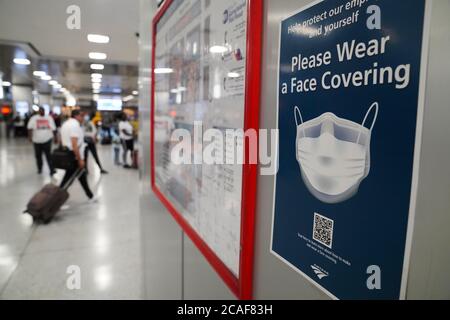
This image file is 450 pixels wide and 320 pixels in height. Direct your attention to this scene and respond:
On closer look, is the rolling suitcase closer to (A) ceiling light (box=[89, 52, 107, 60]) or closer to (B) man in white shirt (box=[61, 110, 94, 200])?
(B) man in white shirt (box=[61, 110, 94, 200])

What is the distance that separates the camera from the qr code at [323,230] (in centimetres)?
53

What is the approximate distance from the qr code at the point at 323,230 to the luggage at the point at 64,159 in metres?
4.50

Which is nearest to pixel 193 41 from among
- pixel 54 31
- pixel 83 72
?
pixel 54 31

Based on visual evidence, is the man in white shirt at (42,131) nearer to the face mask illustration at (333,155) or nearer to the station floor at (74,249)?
the station floor at (74,249)

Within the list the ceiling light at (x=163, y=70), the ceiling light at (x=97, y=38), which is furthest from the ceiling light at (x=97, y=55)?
the ceiling light at (x=163, y=70)

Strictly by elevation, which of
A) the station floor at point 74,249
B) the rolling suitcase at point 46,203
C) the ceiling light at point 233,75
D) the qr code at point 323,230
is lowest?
the station floor at point 74,249

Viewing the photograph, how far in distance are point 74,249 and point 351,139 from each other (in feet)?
11.3

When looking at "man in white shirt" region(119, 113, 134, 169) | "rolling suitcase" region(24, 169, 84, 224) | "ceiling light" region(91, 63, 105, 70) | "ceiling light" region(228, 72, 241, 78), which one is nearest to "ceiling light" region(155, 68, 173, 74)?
"ceiling light" region(228, 72, 241, 78)

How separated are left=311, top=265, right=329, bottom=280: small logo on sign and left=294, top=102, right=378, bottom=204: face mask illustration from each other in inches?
4.7

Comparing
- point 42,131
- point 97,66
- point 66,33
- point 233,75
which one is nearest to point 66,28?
point 66,33

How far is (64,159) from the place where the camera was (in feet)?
14.6

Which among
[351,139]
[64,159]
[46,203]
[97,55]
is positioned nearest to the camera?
[351,139]

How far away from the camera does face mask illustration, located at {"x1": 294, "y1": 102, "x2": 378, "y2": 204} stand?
0.46 meters

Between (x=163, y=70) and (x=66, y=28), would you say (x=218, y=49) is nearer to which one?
(x=163, y=70)
